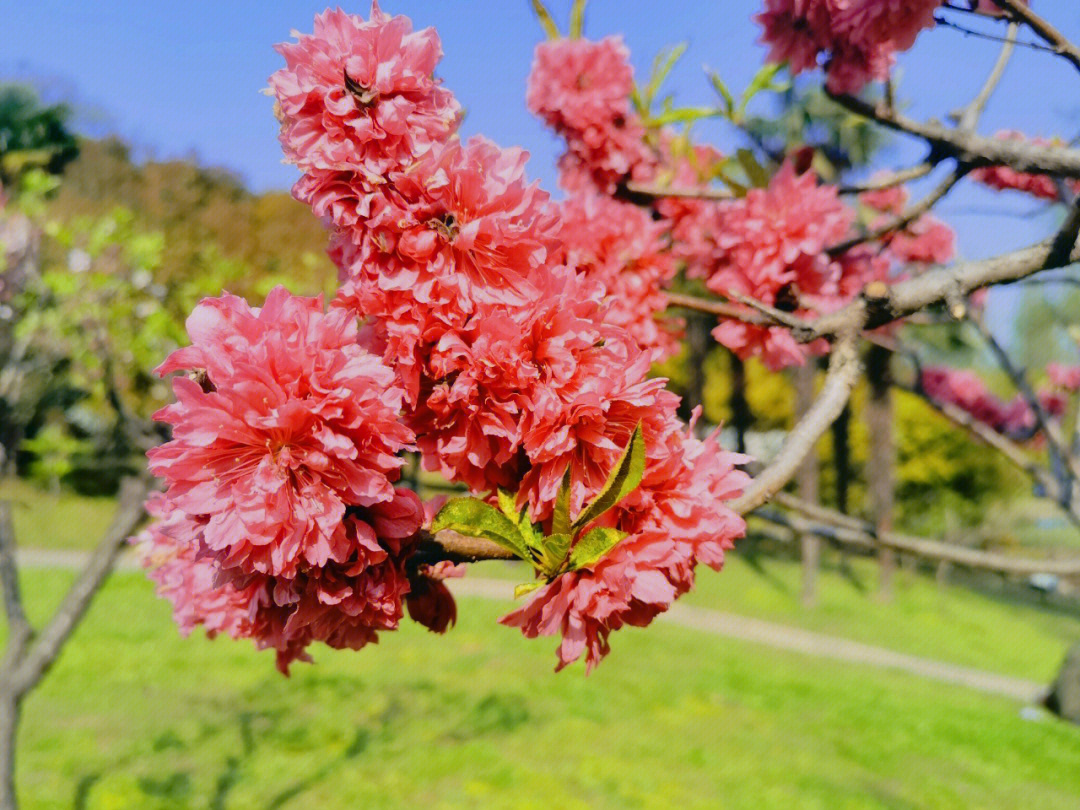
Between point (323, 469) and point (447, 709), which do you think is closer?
point (323, 469)

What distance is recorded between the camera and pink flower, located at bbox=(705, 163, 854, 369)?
5.47ft

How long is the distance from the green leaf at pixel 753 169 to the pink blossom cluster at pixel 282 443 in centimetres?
113

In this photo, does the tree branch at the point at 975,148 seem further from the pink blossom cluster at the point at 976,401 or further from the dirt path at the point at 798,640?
the dirt path at the point at 798,640

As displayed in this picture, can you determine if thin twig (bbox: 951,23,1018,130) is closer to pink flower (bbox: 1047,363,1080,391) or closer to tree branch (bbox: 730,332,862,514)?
tree branch (bbox: 730,332,862,514)

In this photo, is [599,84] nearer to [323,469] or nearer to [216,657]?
[323,469]

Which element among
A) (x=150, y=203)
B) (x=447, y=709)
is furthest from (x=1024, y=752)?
(x=150, y=203)

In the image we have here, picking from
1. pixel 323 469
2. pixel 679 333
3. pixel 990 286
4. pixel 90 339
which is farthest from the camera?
pixel 90 339

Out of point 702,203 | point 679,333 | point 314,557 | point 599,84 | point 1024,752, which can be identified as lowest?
point 1024,752

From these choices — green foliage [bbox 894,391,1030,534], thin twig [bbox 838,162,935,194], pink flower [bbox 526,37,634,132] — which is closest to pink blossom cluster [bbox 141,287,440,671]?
thin twig [bbox 838,162,935,194]

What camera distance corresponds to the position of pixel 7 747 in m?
3.22

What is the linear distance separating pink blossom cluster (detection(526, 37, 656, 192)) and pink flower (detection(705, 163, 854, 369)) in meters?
0.63

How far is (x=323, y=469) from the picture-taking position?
86 cm

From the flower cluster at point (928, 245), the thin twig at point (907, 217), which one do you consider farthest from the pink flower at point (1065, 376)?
the thin twig at point (907, 217)

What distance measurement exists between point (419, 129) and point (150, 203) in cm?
2175
